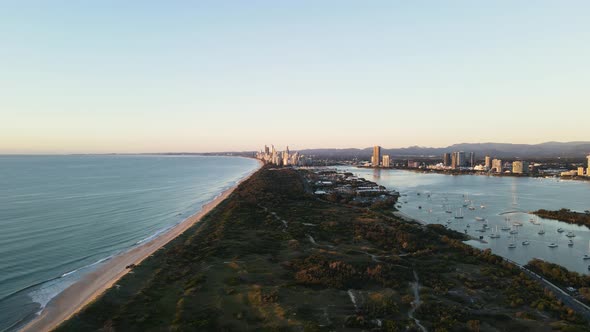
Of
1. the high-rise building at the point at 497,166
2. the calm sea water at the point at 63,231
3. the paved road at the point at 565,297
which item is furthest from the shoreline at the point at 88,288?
the high-rise building at the point at 497,166

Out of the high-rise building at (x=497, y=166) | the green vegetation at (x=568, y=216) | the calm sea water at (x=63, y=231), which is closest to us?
the calm sea water at (x=63, y=231)

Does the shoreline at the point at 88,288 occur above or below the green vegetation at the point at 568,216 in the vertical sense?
above

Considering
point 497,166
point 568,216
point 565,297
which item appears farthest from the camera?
point 497,166

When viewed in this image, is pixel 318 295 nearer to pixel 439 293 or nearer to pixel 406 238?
pixel 439 293

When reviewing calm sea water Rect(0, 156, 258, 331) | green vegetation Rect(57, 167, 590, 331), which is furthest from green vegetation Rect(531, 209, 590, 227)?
calm sea water Rect(0, 156, 258, 331)

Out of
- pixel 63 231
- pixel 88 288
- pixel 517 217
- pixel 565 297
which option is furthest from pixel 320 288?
pixel 517 217

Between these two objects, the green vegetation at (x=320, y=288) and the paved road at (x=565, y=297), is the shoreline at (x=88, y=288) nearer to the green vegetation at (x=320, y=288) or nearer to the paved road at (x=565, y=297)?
the green vegetation at (x=320, y=288)

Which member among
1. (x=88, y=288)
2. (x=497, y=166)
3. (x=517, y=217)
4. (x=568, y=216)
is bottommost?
(x=517, y=217)

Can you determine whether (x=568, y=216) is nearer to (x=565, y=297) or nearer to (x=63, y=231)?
(x=565, y=297)
